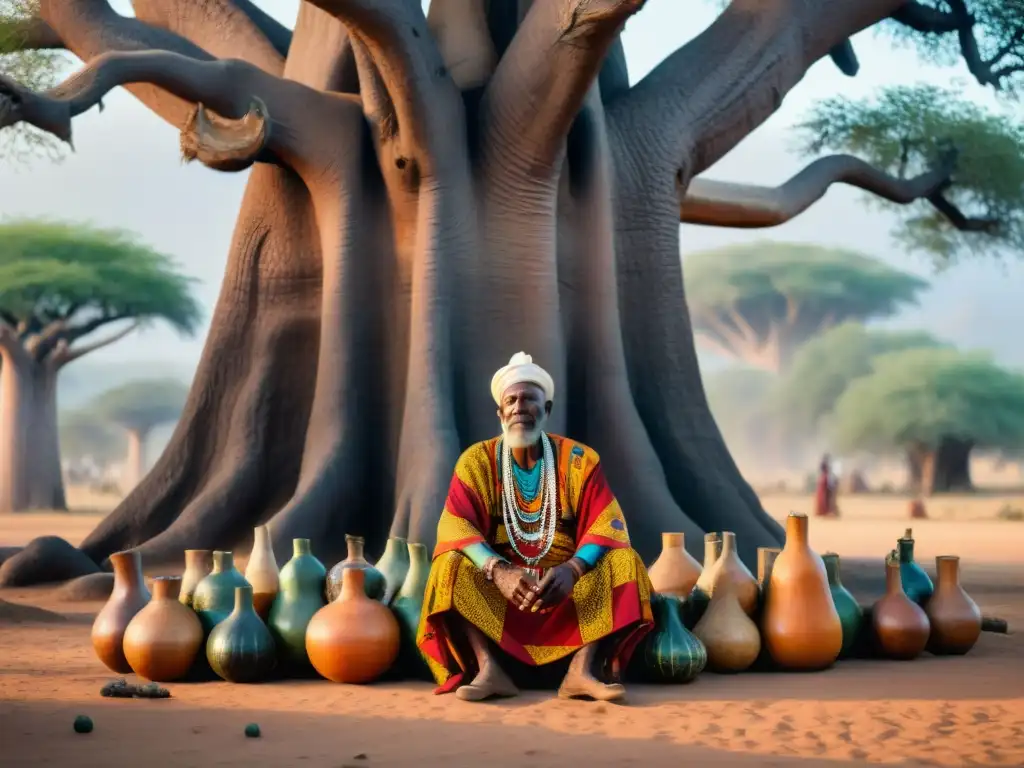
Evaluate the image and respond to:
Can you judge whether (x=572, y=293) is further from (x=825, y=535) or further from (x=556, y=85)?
(x=825, y=535)

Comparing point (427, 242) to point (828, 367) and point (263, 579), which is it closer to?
point (263, 579)

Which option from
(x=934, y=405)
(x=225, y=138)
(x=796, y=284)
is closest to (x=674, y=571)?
(x=225, y=138)

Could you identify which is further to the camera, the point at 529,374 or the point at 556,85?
the point at 556,85

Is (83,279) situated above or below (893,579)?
above

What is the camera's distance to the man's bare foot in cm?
535

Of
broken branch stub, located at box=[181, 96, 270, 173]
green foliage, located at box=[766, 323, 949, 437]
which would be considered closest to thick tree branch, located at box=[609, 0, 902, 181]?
broken branch stub, located at box=[181, 96, 270, 173]

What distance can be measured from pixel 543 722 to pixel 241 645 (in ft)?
4.14

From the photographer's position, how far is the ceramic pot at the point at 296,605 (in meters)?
5.76

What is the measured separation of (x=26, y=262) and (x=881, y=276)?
26.5m

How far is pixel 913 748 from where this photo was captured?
4.61 meters

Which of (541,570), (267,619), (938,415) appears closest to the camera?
(541,570)

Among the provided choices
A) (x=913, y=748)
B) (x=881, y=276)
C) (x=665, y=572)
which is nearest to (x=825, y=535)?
(x=665, y=572)

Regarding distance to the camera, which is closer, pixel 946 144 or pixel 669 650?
pixel 669 650

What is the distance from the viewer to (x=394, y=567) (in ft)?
19.8
